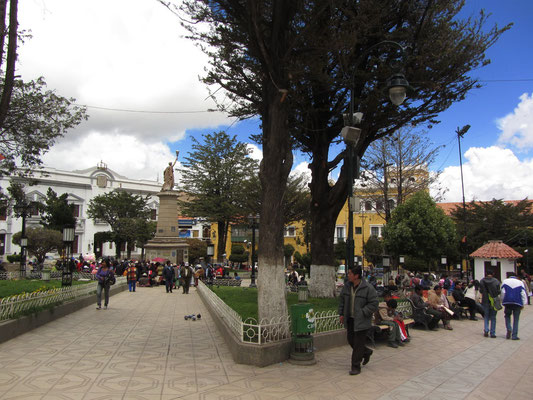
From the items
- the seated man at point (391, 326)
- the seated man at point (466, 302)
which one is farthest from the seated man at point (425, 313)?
the seated man at point (466, 302)

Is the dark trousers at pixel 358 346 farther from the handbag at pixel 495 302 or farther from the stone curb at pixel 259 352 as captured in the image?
the handbag at pixel 495 302

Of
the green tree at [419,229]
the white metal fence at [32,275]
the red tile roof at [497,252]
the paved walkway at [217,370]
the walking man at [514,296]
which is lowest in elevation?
the white metal fence at [32,275]

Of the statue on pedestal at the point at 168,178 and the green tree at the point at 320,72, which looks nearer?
the green tree at the point at 320,72

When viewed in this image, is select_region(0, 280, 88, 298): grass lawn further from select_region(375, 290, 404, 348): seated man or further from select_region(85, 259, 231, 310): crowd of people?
select_region(375, 290, 404, 348): seated man

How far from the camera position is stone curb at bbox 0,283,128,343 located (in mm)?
7655

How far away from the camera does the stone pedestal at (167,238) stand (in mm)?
30000

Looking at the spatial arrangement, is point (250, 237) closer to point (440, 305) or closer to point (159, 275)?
point (159, 275)

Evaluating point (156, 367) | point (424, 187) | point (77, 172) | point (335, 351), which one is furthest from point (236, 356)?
point (77, 172)

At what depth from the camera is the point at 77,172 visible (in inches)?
2265

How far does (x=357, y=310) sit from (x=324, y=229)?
7403 millimetres

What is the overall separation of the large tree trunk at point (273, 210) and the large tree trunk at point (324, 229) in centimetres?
616

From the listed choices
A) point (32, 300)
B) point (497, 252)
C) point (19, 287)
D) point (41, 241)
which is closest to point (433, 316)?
point (32, 300)

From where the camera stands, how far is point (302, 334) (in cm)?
646

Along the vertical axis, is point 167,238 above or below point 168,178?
below
